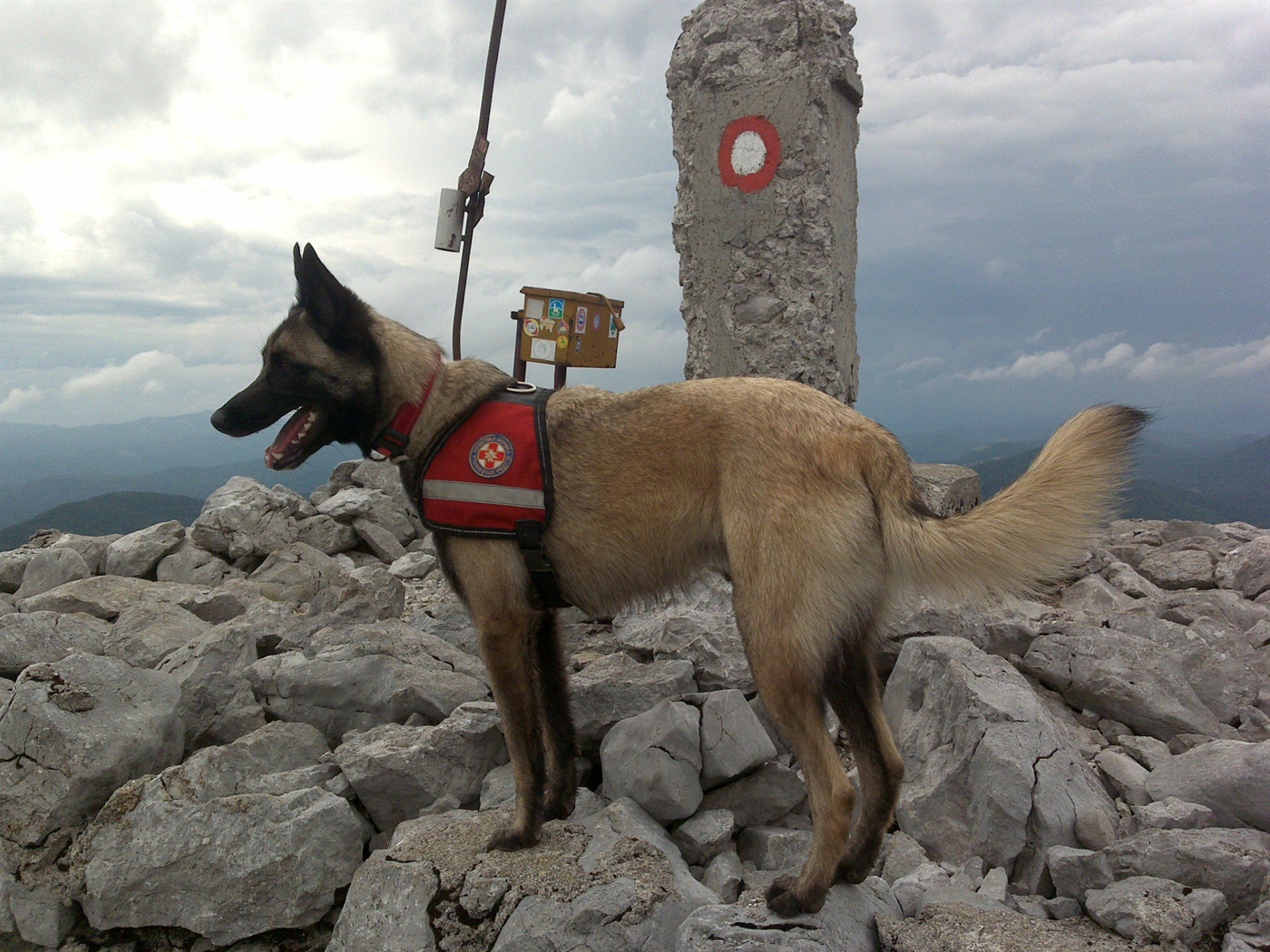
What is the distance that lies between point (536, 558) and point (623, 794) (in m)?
1.11

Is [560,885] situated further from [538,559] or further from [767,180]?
[767,180]

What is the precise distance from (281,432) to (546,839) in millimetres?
1904

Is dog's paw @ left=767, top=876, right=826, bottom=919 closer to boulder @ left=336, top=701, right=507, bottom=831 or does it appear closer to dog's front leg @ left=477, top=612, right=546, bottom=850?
dog's front leg @ left=477, top=612, right=546, bottom=850

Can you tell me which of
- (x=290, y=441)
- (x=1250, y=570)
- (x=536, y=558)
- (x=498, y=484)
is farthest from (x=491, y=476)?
(x=1250, y=570)

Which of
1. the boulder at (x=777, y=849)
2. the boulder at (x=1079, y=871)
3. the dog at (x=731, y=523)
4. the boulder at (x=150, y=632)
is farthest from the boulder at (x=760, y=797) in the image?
the boulder at (x=150, y=632)

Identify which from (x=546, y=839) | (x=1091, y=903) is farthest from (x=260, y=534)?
(x=1091, y=903)

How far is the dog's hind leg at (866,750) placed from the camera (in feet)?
9.08

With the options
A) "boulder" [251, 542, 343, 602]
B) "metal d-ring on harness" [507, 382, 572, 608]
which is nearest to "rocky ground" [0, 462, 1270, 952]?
"metal d-ring on harness" [507, 382, 572, 608]

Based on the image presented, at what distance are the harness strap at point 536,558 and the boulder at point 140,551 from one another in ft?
18.9

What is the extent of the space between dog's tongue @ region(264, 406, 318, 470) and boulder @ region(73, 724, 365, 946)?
1355mm

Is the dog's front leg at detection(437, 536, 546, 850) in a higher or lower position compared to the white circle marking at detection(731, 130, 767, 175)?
lower

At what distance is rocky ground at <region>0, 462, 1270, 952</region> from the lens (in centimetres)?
266

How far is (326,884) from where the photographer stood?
3.07 meters

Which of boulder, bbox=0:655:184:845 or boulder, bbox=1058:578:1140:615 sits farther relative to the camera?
boulder, bbox=1058:578:1140:615
